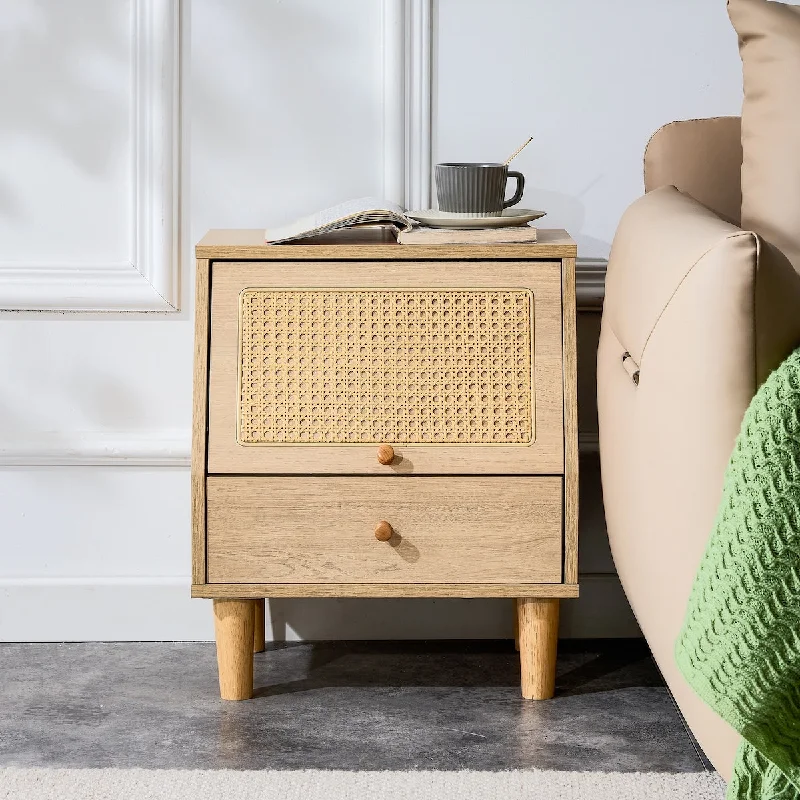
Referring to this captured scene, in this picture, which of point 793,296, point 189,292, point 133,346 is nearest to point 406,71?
point 189,292

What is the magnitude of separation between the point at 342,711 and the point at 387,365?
472 mm

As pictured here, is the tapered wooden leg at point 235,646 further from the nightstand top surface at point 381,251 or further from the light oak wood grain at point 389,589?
the nightstand top surface at point 381,251

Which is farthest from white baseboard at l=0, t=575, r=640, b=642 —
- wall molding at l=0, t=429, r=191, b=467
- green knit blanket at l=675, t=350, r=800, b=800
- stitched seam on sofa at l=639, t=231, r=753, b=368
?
green knit blanket at l=675, t=350, r=800, b=800

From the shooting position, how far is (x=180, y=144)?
1.50m

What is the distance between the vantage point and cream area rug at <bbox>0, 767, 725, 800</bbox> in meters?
1.04

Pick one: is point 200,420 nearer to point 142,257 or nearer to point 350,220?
point 350,220

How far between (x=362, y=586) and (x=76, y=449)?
580mm

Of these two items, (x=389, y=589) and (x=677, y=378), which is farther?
(x=389, y=589)

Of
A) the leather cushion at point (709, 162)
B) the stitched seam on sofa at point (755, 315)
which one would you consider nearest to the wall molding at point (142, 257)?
the leather cushion at point (709, 162)

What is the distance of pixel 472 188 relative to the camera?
1.27 metres

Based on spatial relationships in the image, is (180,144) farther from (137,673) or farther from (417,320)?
(137,673)

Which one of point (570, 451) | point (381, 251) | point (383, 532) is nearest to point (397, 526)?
point (383, 532)

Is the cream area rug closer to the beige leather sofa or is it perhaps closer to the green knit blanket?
the beige leather sofa

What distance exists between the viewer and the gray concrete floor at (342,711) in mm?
1131
